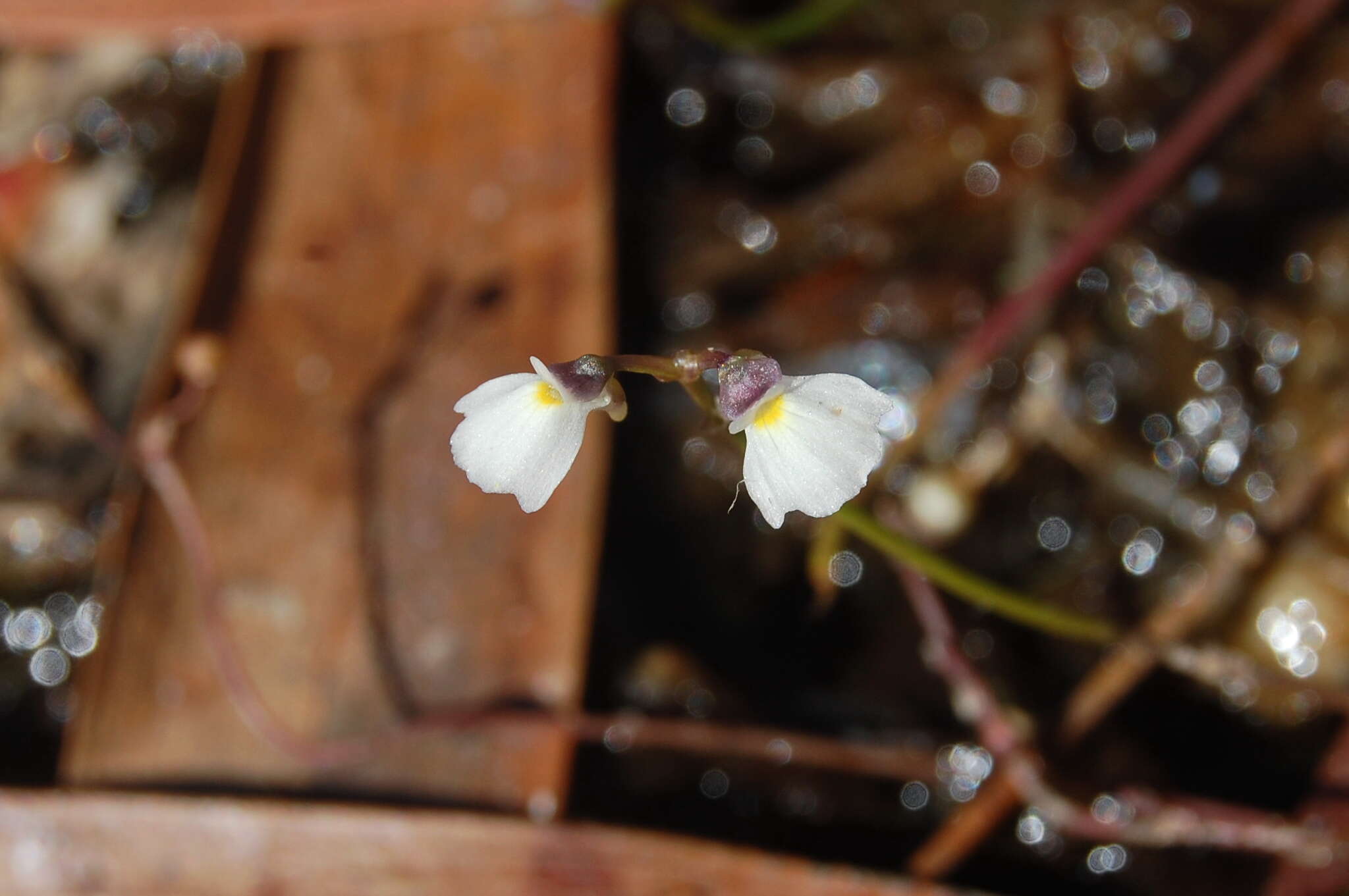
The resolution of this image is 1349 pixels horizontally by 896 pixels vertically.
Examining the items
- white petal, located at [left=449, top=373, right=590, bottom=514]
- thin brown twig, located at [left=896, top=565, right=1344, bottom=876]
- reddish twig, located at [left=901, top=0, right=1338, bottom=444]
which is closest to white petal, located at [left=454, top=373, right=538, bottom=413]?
white petal, located at [left=449, top=373, right=590, bottom=514]

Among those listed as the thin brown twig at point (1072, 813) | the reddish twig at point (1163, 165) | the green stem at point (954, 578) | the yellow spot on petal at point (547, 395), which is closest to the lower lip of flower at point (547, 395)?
the yellow spot on petal at point (547, 395)

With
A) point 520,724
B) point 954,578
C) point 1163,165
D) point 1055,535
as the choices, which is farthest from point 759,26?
point 520,724

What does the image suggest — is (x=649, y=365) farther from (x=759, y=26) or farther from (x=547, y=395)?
(x=759, y=26)

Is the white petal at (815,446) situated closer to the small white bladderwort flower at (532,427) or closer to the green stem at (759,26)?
the small white bladderwort flower at (532,427)

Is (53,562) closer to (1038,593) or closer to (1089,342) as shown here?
(1038,593)

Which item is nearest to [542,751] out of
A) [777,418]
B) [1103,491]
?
[777,418]

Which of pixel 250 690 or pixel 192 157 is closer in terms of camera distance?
pixel 250 690
